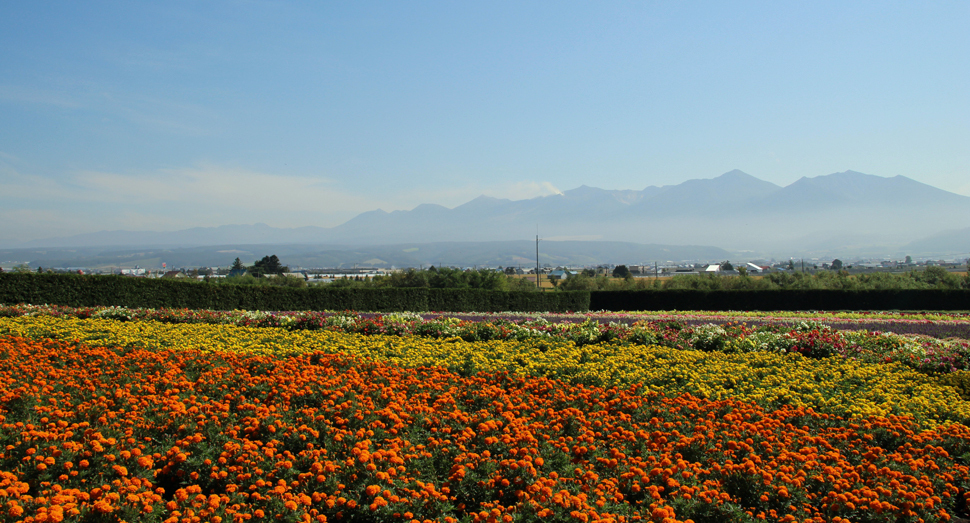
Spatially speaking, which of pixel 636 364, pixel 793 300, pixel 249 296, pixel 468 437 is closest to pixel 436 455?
pixel 468 437

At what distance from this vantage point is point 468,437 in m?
4.48

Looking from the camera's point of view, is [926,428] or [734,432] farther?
[926,428]

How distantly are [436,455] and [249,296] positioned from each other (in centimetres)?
1948

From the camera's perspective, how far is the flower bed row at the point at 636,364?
615cm

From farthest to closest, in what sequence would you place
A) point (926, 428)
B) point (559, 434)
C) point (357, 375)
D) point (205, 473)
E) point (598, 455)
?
point (357, 375), point (926, 428), point (559, 434), point (598, 455), point (205, 473)

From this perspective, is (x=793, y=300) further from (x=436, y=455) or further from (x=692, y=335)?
(x=436, y=455)

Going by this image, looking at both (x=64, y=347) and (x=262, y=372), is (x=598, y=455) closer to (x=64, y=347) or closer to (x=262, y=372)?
(x=262, y=372)

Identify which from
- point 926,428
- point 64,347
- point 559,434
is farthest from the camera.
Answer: point 64,347

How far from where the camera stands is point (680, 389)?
6422mm

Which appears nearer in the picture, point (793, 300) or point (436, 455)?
point (436, 455)

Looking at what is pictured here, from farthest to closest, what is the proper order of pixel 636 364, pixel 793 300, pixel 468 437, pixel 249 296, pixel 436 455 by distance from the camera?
pixel 793 300
pixel 249 296
pixel 636 364
pixel 468 437
pixel 436 455

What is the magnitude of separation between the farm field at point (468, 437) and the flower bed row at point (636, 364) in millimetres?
49

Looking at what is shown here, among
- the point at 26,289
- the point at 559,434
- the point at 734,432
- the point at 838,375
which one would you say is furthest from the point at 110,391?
the point at 26,289

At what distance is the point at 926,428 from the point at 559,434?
355 cm
